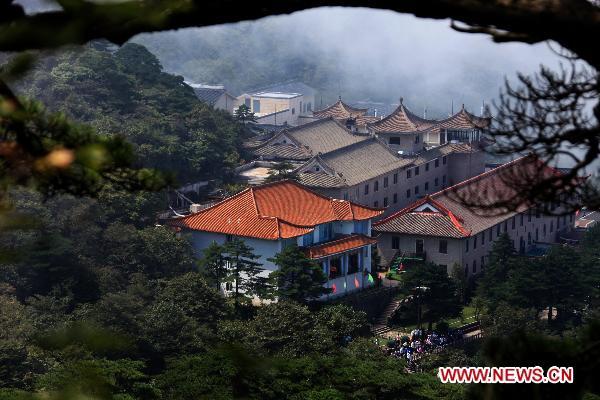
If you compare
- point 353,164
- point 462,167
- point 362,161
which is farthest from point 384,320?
point 462,167

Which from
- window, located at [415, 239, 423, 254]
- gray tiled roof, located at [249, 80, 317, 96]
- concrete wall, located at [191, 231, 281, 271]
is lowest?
gray tiled roof, located at [249, 80, 317, 96]

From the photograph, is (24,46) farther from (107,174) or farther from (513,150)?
(513,150)

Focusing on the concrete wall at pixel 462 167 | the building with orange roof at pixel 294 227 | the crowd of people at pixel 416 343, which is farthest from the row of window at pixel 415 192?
the crowd of people at pixel 416 343

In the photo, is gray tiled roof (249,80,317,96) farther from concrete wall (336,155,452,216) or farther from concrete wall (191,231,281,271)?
concrete wall (191,231,281,271)

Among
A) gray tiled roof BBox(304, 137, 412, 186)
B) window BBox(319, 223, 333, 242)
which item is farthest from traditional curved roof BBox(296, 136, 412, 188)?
window BBox(319, 223, 333, 242)

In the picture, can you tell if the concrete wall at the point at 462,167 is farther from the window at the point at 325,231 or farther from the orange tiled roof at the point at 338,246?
the window at the point at 325,231

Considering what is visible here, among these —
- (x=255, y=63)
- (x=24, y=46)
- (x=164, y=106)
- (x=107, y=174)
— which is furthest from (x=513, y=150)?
(x=255, y=63)
